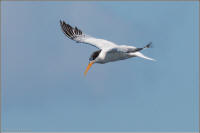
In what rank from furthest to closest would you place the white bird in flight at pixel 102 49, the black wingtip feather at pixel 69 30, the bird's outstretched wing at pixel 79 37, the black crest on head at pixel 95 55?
the black wingtip feather at pixel 69 30 < the bird's outstretched wing at pixel 79 37 < the black crest on head at pixel 95 55 < the white bird in flight at pixel 102 49

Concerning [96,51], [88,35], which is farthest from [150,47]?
[88,35]

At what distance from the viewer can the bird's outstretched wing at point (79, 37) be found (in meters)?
27.0

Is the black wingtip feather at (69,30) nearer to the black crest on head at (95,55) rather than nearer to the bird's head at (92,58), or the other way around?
the bird's head at (92,58)

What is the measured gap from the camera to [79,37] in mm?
29188

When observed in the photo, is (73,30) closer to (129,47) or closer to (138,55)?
(138,55)

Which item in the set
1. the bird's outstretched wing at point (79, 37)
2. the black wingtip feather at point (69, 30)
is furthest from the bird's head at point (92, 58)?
the black wingtip feather at point (69, 30)

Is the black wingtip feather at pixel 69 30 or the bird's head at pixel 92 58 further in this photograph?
the black wingtip feather at pixel 69 30

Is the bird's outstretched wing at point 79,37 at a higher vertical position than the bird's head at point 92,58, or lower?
higher

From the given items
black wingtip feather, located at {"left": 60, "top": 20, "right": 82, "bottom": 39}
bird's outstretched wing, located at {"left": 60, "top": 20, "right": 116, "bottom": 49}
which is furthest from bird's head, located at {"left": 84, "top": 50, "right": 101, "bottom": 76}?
black wingtip feather, located at {"left": 60, "top": 20, "right": 82, "bottom": 39}

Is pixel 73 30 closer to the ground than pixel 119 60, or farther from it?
farther from it

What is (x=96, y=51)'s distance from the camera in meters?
25.1

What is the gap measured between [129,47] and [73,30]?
28.7ft

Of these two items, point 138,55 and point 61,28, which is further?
point 61,28

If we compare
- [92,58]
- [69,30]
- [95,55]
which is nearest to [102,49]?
[95,55]
